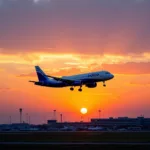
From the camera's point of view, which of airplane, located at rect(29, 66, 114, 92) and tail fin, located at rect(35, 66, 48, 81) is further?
tail fin, located at rect(35, 66, 48, 81)

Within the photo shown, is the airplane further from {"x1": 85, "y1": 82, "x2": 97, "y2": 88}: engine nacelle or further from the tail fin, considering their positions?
the tail fin

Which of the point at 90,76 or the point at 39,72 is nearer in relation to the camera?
the point at 90,76

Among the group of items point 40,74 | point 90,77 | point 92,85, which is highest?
point 40,74

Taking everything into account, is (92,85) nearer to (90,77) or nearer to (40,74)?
(90,77)

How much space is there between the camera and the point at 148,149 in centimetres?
7662

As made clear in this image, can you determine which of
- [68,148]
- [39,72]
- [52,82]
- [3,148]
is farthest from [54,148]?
[39,72]

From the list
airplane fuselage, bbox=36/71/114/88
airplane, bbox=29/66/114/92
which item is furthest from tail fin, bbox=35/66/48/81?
airplane fuselage, bbox=36/71/114/88

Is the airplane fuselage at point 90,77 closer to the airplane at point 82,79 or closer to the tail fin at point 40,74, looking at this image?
the airplane at point 82,79

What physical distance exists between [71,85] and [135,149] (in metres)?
69.5

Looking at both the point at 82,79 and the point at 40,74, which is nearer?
the point at 82,79

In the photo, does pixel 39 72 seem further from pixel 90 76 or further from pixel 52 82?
pixel 90 76

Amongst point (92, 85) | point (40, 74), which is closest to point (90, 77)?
point (92, 85)

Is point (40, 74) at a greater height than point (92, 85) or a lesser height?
greater

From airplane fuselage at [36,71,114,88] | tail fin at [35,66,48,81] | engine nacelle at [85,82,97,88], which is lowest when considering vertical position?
engine nacelle at [85,82,97,88]
